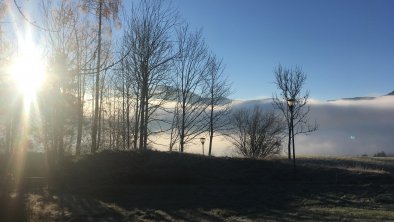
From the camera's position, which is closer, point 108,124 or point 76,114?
point 76,114

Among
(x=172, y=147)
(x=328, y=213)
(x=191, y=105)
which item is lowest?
(x=328, y=213)

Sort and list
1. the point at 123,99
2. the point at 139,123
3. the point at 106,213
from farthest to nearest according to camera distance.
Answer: the point at 123,99 < the point at 139,123 < the point at 106,213

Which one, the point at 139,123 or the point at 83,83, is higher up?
the point at 83,83

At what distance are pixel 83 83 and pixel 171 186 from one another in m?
19.5

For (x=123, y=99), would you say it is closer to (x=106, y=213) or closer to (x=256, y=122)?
(x=256, y=122)

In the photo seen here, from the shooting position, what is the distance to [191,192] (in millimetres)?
22266

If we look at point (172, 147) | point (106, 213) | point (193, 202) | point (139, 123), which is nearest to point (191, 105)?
point (172, 147)

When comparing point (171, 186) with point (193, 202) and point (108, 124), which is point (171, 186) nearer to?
point (193, 202)

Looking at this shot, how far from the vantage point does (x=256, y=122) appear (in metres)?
68.6

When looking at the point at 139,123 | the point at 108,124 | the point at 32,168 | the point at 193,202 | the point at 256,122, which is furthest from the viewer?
the point at 256,122

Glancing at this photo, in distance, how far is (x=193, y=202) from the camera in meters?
20.0

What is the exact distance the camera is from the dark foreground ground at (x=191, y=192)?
53.5 feet

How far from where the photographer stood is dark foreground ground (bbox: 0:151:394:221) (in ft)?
53.5

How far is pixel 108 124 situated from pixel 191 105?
11.3 metres
